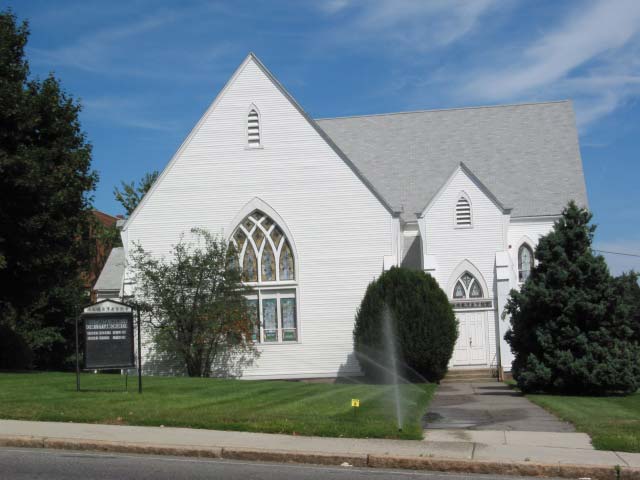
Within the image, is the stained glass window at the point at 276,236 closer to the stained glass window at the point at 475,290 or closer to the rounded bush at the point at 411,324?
the rounded bush at the point at 411,324

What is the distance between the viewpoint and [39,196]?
81.3 feet

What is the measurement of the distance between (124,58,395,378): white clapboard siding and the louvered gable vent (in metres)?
2.96

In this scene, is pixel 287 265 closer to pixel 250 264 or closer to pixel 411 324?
pixel 250 264

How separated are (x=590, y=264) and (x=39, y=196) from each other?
16.0m

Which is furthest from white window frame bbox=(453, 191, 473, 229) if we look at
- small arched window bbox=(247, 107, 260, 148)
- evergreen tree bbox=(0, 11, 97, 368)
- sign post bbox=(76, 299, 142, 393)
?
sign post bbox=(76, 299, 142, 393)

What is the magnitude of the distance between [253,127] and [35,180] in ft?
30.3

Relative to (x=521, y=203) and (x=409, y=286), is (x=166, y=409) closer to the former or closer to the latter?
(x=409, y=286)

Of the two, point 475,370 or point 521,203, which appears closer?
point 475,370

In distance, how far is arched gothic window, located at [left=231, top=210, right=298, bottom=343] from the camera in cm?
3048

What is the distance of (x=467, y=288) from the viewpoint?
31141mm

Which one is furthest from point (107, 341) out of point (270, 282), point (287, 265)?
point (287, 265)

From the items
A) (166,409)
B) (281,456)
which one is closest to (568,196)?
(166,409)

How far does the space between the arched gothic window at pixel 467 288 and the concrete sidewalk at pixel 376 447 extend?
17.5 m

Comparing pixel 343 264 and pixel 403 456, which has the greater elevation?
pixel 343 264
